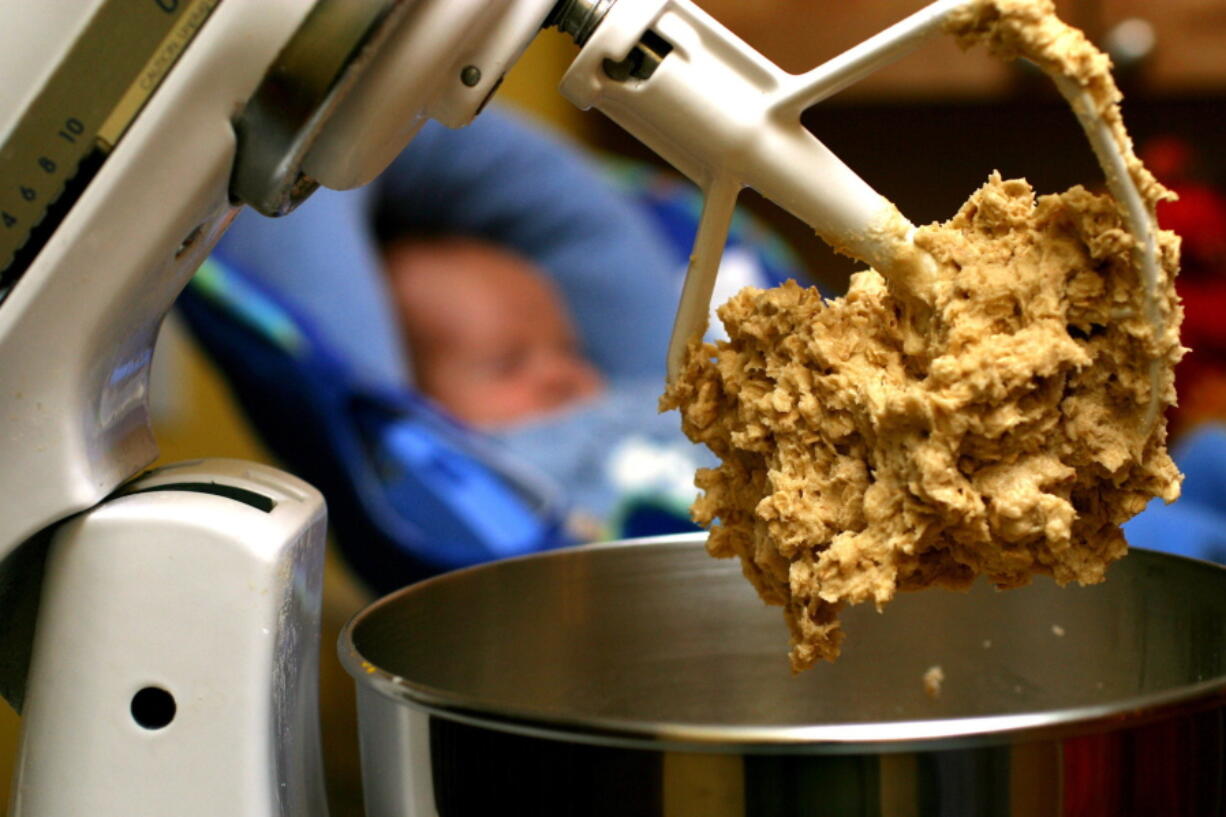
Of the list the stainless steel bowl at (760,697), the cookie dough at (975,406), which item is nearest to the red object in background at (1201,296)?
the stainless steel bowl at (760,697)

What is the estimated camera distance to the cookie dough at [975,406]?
1.53 ft

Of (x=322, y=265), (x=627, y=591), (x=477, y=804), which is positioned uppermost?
(x=322, y=265)

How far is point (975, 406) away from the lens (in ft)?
1.53

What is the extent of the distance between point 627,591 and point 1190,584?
28 cm

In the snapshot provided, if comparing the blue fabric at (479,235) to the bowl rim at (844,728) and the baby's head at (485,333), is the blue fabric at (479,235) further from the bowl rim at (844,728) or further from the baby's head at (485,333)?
the bowl rim at (844,728)

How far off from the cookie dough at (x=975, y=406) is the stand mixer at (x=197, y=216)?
0.07 feet

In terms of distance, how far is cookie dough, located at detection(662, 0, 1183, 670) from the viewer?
0.47m

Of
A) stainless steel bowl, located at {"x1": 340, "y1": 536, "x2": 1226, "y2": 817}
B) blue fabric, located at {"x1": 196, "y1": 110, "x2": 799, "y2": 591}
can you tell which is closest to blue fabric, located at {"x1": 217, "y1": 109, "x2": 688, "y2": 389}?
blue fabric, located at {"x1": 196, "y1": 110, "x2": 799, "y2": 591}

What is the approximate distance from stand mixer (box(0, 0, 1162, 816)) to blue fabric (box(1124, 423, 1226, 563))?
94 centimetres

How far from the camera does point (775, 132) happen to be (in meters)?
0.51

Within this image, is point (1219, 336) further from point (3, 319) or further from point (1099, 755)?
point (3, 319)

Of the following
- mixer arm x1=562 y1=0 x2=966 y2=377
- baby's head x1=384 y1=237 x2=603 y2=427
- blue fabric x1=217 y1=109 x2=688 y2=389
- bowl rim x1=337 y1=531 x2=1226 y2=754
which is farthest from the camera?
baby's head x1=384 y1=237 x2=603 y2=427

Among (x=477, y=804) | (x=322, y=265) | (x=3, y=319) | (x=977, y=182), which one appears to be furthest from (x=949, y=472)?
(x=977, y=182)

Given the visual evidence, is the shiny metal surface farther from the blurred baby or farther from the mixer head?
the blurred baby
